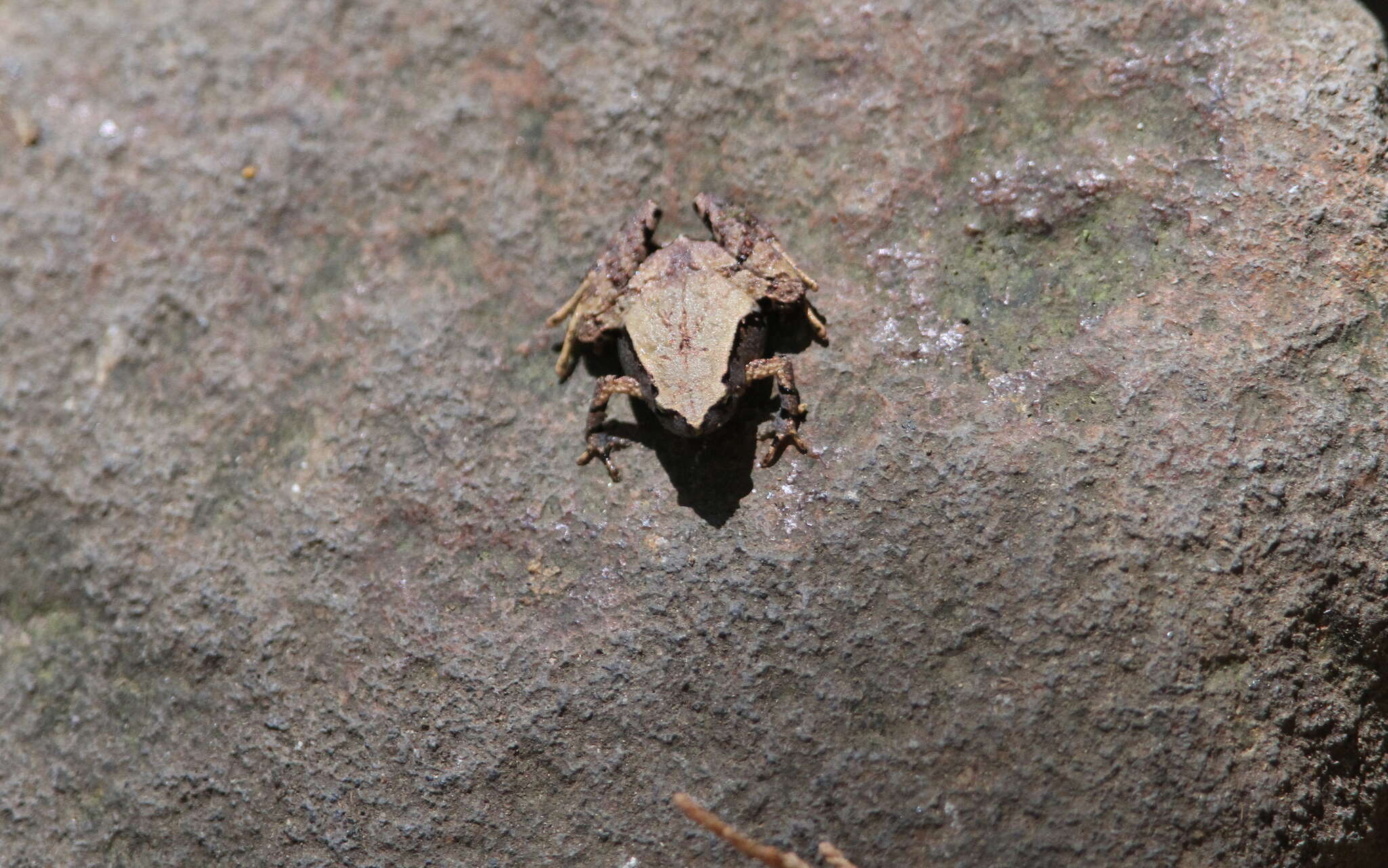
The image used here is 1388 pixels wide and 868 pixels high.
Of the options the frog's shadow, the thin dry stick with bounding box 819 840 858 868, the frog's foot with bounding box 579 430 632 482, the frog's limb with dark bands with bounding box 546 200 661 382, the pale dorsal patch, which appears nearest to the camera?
the thin dry stick with bounding box 819 840 858 868

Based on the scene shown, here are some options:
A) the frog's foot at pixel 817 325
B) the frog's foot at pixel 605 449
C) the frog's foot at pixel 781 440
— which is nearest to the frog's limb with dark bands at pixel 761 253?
the frog's foot at pixel 817 325

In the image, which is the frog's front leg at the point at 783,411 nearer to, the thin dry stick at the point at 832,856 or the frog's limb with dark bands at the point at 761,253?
the frog's limb with dark bands at the point at 761,253

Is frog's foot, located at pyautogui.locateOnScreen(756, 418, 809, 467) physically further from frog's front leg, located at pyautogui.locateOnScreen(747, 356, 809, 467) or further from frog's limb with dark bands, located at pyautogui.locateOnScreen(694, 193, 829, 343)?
frog's limb with dark bands, located at pyautogui.locateOnScreen(694, 193, 829, 343)

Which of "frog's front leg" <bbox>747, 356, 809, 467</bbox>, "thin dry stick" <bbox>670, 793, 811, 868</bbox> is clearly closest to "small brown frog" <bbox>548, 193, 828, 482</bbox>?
"frog's front leg" <bbox>747, 356, 809, 467</bbox>

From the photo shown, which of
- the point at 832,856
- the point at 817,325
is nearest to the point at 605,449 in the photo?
the point at 817,325

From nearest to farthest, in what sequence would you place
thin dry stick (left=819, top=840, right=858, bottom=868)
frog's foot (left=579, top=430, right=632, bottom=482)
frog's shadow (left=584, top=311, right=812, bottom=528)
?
thin dry stick (left=819, top=840, right=858, bottom=868)
frog's shadow (left=584, top=311, right=812, bottom=528)
frog's foot (left=579, top=430, right=632, bottom=482)

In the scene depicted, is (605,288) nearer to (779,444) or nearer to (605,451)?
(605,451)
